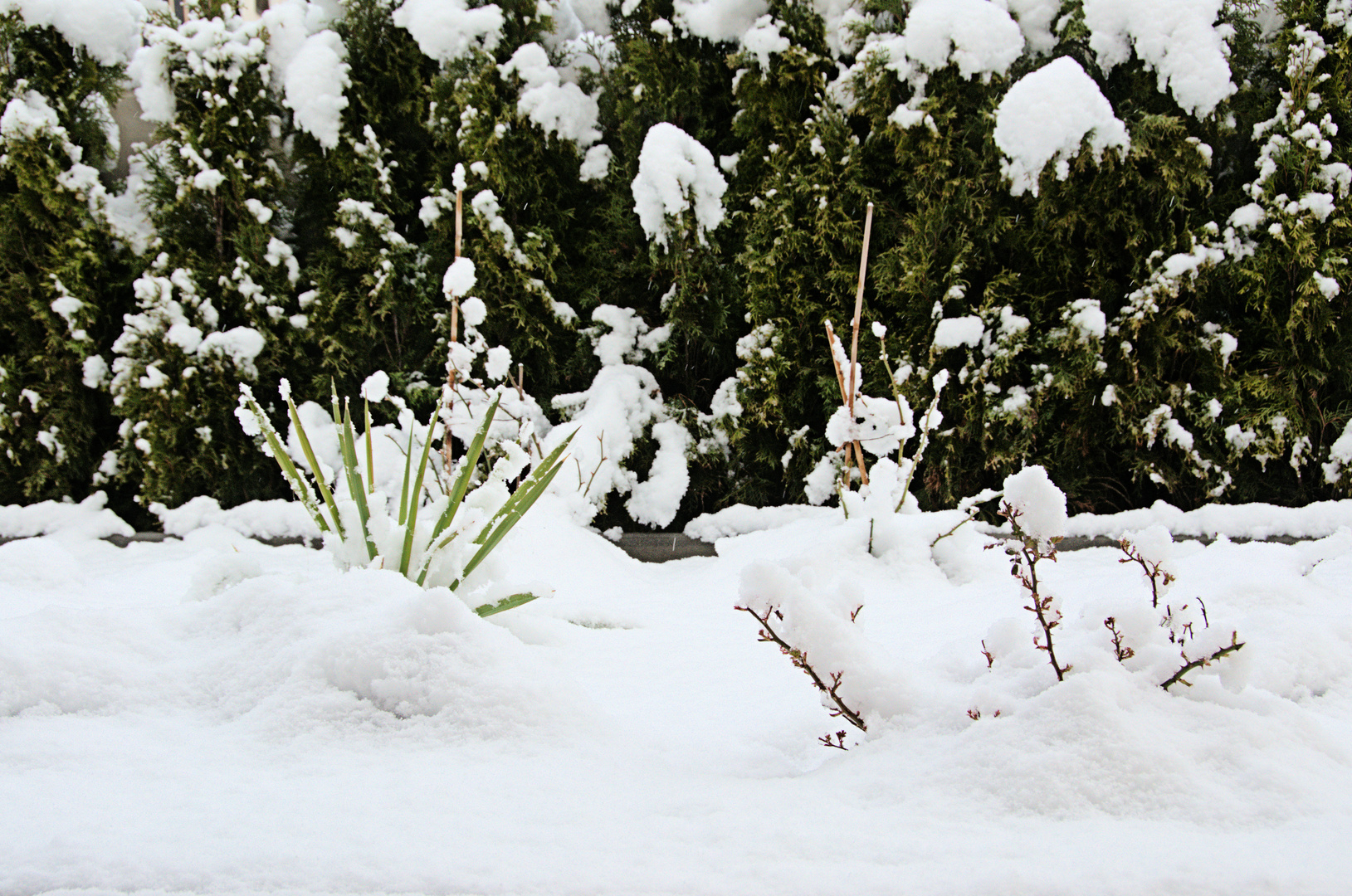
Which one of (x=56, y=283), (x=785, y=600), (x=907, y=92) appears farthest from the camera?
(x=56, y=283)

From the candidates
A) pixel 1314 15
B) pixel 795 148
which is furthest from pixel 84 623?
pixel 1314 15

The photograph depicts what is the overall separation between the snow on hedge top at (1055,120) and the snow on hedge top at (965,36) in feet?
0.70

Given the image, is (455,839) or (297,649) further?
(297,649)

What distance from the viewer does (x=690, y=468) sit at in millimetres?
3203

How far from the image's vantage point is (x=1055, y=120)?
2.48 meters

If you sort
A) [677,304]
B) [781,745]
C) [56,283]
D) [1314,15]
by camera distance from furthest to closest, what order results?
1. [56,283]
2. [677,304]
3. [1314,15]
4. [781,745]

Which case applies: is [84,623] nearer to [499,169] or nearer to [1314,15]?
[499,169]

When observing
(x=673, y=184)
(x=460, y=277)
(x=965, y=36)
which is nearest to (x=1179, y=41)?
(x=965, y=36)

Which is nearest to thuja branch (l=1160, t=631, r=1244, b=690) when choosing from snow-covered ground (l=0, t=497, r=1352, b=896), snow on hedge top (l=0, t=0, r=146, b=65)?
snow-covered ground (l=0, t=497, r=1352, b=896)

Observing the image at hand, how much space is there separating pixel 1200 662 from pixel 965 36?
2.57m

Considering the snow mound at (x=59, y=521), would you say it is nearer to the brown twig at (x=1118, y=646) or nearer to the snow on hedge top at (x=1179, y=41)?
the brown twig at (x=1118, y=646)

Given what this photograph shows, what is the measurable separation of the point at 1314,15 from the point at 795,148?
1.78 metres

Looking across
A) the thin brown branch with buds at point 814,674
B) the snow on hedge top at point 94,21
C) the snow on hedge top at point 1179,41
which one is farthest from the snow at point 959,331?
the snow on hedge top at point 94,21

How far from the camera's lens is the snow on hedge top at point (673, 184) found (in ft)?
9.15
